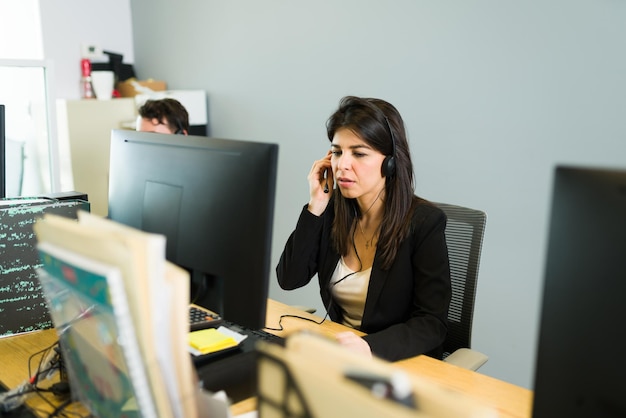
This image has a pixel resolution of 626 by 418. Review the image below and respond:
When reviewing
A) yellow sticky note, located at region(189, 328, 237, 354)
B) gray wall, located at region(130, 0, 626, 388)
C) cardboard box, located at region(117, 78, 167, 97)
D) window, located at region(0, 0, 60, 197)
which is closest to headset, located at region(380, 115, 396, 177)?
gray wall, located at region(130, 0, 626, 388)

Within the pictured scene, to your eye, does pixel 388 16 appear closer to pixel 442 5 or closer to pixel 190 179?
pixel 442 5

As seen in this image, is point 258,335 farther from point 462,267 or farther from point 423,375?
point 462,267

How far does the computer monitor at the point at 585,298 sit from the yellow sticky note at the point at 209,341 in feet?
2.12

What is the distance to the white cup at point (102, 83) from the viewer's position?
139 inches

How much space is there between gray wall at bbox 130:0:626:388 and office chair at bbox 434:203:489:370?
36cm

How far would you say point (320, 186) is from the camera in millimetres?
1707

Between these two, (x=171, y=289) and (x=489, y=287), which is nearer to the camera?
(x=171, y=289)

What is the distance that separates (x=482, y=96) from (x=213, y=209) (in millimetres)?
1508

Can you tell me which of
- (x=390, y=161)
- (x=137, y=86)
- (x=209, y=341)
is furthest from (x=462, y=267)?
(x=137, y=86)

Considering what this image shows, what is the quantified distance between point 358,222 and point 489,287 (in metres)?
0.84

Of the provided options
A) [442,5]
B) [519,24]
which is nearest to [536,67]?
[519,24]

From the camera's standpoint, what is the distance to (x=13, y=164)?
2.04m

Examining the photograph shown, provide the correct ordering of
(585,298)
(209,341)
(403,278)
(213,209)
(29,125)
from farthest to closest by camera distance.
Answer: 1. (29,125)
2. (403,278)
3. (209,341)
4. (213,209)
5. (585,298)

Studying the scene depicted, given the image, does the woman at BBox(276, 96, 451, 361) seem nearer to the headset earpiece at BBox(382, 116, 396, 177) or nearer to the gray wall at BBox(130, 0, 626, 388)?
the headset earpiece at BBox(382, 116, 396, 177)
